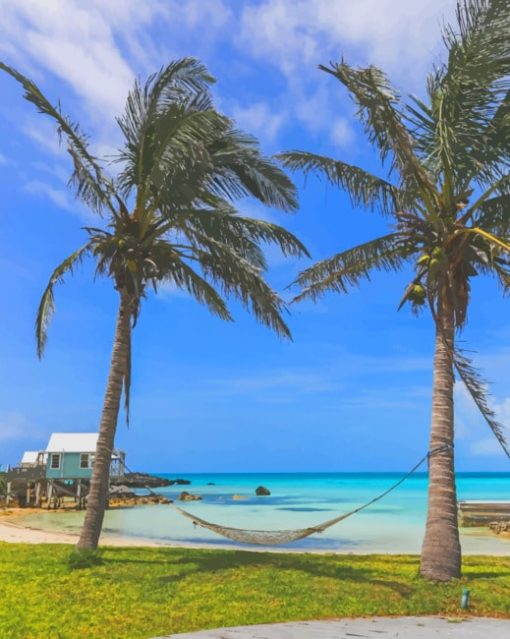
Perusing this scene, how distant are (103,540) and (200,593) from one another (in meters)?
11.7

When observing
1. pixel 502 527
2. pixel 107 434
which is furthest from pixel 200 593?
pixel 502 527

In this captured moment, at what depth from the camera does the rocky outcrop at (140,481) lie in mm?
50625

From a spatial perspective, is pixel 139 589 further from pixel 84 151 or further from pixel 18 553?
pixel 84 151

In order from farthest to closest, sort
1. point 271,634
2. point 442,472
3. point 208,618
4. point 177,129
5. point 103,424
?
1. point 103,424
2. point 177,129
3. point 442,472
4. point 208,618
5. point 271,634

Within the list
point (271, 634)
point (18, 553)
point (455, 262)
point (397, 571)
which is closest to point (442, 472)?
point (397, 571)

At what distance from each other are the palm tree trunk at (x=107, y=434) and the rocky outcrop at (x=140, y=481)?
8.02m

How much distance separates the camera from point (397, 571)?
10.9 metres

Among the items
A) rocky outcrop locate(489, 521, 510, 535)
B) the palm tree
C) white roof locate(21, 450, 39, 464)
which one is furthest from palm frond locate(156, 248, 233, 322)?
white roof locate(21, 450, 39, 464)

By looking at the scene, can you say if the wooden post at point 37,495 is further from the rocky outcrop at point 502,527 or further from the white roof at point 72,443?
the rocky outcrop at point 502,527

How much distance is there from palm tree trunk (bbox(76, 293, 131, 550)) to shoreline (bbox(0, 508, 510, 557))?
287 centimetres

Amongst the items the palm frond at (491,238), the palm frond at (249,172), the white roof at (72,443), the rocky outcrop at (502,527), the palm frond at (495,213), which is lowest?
the rocky outcrop at (502,527)

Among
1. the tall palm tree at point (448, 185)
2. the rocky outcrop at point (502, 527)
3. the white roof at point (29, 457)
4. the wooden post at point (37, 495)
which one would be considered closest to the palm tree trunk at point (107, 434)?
the tall palm tree at point (448, 185)

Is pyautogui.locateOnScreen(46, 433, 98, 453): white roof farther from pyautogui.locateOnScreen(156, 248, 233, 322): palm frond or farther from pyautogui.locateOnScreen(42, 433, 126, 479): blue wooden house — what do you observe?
pyautogui.locateOnScreen(156, 248, 233, 322): palm frond

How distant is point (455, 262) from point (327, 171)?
10.1 ft
